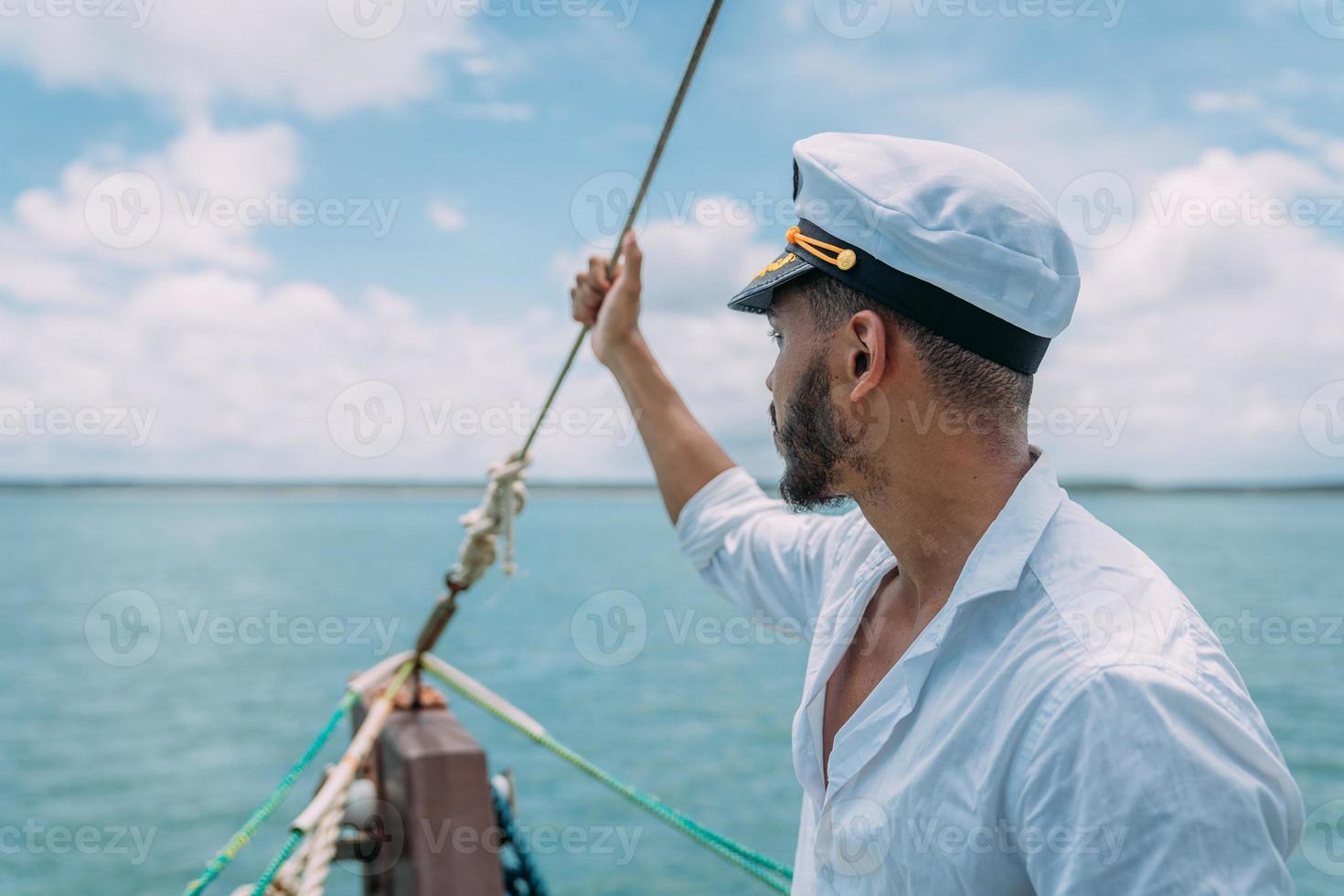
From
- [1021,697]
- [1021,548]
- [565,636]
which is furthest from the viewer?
[565,636]

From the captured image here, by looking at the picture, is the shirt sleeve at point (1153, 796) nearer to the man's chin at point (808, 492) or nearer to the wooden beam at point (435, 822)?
the man's chin at point (808, 492)

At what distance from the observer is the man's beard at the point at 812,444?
1447 mm

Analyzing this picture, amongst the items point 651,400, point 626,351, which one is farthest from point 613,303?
point 651,400

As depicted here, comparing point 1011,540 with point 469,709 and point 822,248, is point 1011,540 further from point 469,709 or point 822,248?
point 469,709

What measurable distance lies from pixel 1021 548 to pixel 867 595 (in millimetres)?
410

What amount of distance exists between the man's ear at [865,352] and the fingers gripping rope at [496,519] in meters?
1.47

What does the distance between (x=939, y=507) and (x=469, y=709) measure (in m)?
17.9

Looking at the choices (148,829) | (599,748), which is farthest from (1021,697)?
(599,748)

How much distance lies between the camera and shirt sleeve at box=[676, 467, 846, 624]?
1.97 m

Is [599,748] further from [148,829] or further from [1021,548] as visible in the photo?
[1021,548]

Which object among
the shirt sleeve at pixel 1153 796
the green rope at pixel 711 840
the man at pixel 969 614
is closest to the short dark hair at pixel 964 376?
the man at pixel 969 614

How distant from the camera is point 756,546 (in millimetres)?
2045

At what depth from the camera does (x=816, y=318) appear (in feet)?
4.78

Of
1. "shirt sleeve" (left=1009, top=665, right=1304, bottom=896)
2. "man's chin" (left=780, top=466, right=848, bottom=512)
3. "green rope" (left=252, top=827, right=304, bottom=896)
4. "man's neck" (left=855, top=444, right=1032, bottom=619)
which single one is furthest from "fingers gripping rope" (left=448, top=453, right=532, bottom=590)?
"shirt sleeve" (left=1009, top=665, right=1304, bottom=896)
